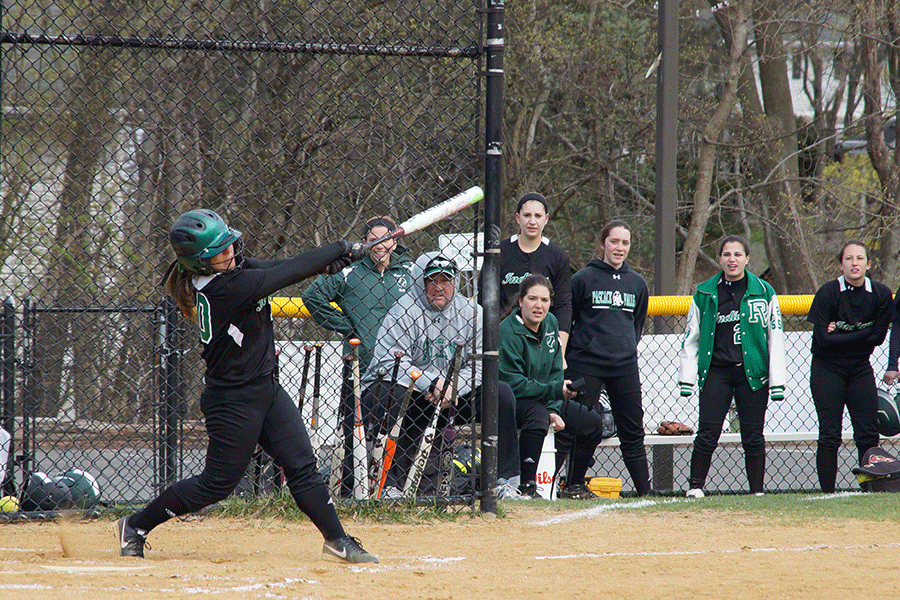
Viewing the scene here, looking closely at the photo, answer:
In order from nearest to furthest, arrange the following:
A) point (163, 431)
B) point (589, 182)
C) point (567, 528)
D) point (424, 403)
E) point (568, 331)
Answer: point (567, 528) → point (424, 403) → point (163, 431) → point (568, 331) → point (589, 182)

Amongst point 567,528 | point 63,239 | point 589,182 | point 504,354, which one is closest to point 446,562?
point 567,528

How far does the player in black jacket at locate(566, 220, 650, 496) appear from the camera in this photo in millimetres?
6492

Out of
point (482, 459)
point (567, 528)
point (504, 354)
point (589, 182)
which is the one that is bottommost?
point (567, 528)

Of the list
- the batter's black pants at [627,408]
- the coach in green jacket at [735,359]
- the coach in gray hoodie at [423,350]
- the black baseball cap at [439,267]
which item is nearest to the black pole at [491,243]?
the coach in gray hoodie at [423,350]

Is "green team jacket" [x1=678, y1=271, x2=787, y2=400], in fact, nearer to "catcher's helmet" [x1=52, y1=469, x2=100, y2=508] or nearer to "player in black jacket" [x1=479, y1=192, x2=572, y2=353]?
"player in black jacket" [x1=479, y1=192, x2=572, y2=353]

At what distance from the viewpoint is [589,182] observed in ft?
52.9

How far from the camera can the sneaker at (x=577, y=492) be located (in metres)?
6.43

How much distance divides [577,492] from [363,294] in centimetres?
212

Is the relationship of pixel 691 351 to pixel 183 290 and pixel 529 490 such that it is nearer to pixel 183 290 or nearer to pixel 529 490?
pixel 529 490

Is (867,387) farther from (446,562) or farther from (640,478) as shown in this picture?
(446,562)

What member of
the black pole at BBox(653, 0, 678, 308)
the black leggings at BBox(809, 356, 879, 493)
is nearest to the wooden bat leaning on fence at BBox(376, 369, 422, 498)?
the black leggings at BBox(809, 356, 879, 493)

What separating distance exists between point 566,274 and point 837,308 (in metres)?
2.05

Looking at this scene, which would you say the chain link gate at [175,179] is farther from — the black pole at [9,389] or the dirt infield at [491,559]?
the dirt infield at [491,559]

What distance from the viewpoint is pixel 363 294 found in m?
6.01
